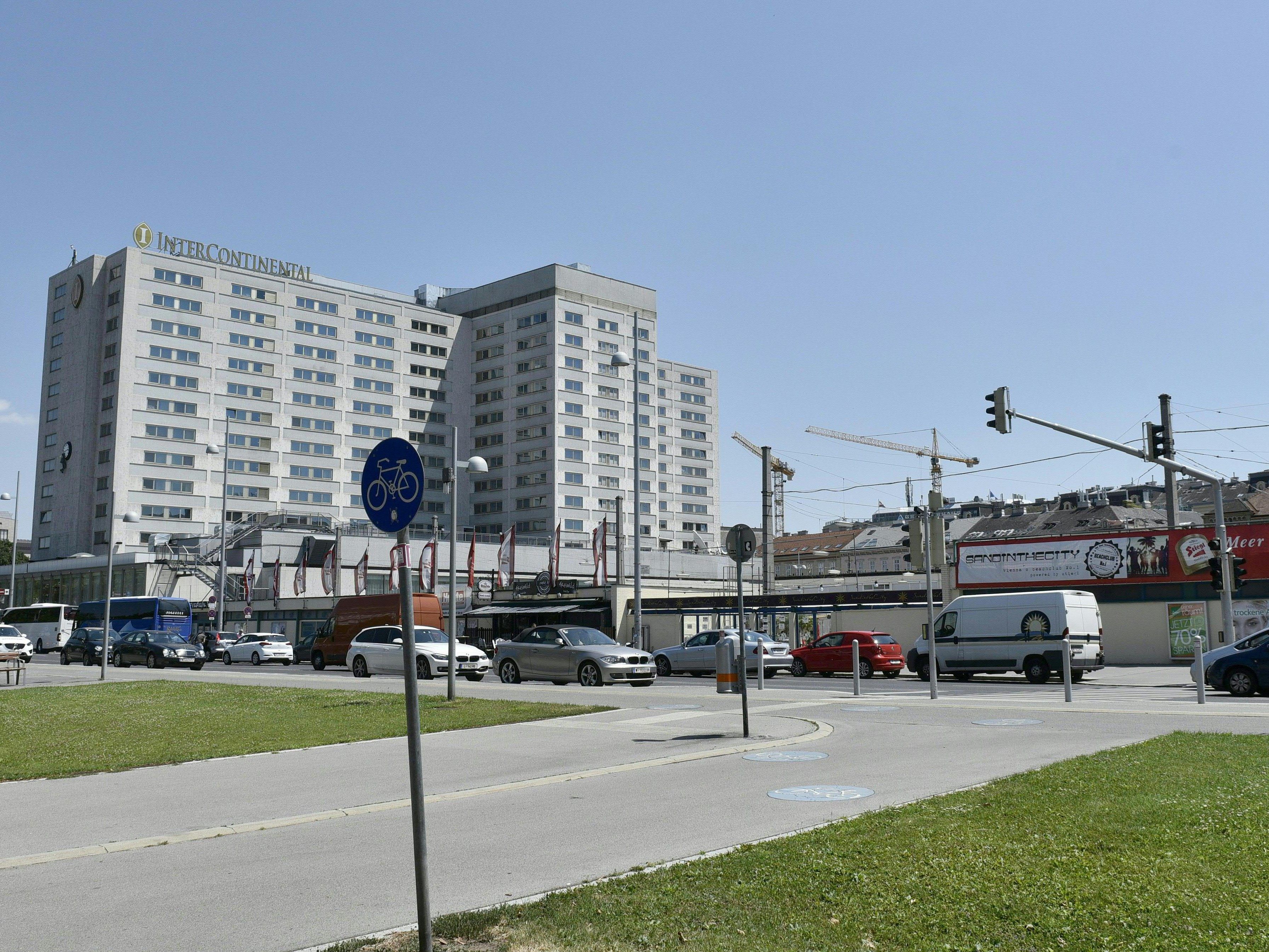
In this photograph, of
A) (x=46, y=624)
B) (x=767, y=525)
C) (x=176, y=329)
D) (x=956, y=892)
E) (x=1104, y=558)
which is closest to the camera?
(x=956, y=892)

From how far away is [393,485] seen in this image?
17.4ft

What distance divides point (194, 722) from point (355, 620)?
938 inches

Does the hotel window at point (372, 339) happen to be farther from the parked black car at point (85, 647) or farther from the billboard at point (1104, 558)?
the billboard at point (1104, 558)

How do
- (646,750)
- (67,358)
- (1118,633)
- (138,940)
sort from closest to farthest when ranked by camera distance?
(138,940) < (646,750) < (1118,633) < (67,358)

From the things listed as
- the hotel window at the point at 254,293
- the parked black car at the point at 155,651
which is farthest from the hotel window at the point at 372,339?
the parked black car at the point at 155,651

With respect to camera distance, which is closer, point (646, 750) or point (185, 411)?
point (646, 750)

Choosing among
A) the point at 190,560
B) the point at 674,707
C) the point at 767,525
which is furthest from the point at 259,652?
the point at 674,707

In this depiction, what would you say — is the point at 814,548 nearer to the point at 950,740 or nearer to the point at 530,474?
the point at 530,474

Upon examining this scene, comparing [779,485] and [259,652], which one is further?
[779,485]

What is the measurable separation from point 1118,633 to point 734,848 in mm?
38794

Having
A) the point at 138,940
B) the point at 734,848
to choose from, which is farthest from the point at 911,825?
the point at 138,940

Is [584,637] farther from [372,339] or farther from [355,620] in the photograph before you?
[372,339]

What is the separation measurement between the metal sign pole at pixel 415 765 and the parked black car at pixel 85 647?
46681 millimetres

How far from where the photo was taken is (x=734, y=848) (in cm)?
689
